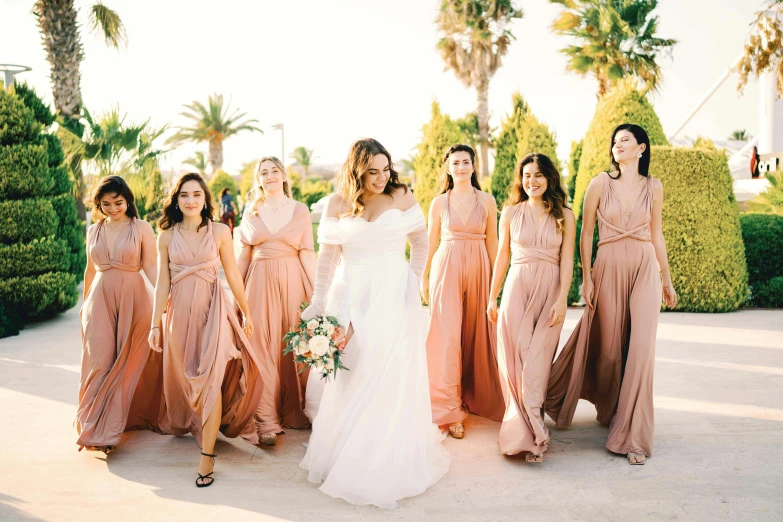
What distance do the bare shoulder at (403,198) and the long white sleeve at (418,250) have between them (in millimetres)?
226

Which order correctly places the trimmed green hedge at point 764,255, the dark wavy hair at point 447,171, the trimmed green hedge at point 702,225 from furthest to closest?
the trimmed green hedge at point 764,255, the trimmed green hedge at point 702,225, the dark wavy hair at point 447,171

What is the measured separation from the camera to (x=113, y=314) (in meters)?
5.10

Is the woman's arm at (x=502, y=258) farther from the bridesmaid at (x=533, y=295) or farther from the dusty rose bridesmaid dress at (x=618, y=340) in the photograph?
the dusty rose bridesmaid dress at (x=618, y=340)

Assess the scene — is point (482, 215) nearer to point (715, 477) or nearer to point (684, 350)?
point (715, 477)

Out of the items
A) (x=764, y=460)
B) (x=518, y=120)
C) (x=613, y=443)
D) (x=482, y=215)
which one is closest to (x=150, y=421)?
(x=482, y=215)

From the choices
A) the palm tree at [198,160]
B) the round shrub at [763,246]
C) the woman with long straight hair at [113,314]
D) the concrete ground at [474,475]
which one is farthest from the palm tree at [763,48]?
the palm tree at [198,160]

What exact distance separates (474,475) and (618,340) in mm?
1611

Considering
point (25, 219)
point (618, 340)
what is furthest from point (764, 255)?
point (25, 219)

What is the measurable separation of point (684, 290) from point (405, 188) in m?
7.49

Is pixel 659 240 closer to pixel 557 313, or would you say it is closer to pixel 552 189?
pixel 552 189

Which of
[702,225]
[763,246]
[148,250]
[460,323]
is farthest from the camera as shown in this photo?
[763,246]

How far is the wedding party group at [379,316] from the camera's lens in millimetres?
4293

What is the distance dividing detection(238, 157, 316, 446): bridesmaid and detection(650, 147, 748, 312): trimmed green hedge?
22.7ft

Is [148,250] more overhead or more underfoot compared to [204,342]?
more overhead
